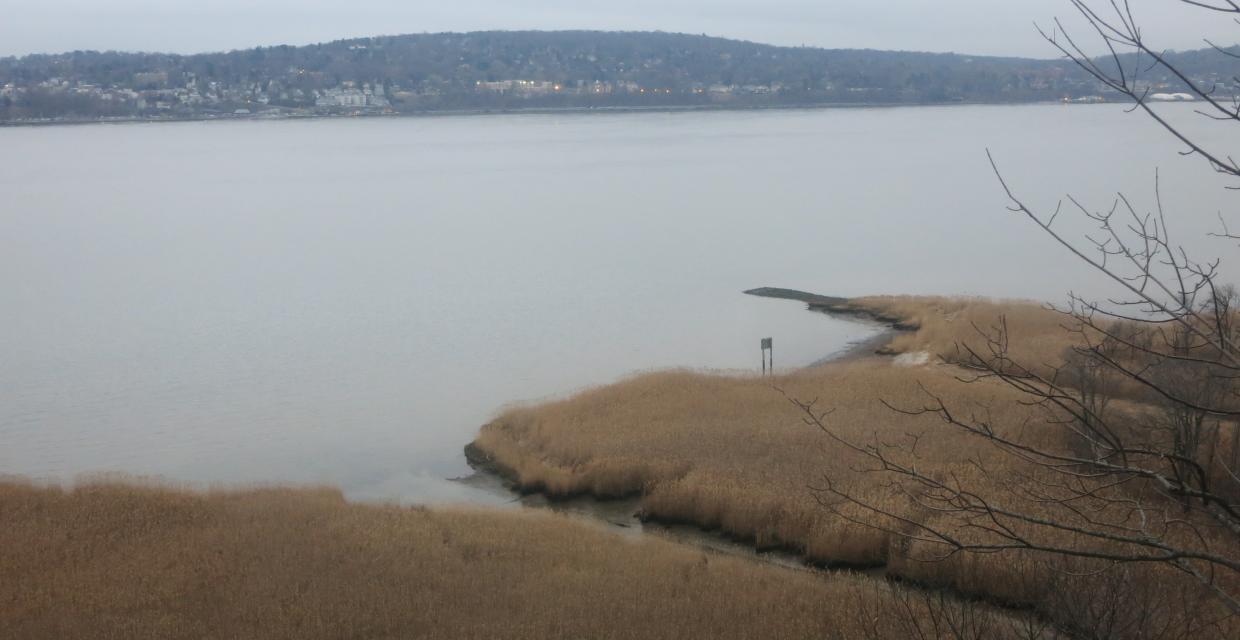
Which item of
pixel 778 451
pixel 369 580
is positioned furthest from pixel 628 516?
pixel 369 580

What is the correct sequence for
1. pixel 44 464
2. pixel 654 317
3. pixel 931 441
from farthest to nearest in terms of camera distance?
pixel 654 317
pixel 44 464
pixel 931 441

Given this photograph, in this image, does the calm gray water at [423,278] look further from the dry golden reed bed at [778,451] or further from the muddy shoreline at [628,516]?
the dry golden reed bed at [778,451]

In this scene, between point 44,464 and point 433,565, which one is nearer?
point 433,565

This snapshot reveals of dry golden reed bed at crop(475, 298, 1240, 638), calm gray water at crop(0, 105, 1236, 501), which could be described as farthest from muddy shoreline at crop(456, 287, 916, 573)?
calm gray water at crop(0, 105, 1236, 501)

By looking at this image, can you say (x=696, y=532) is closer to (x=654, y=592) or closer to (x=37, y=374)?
(x=654, y=592)

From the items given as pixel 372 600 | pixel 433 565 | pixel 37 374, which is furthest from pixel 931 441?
pixel 37 374

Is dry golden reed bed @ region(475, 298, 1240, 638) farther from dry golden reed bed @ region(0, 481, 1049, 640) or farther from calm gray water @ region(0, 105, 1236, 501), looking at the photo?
calm gray water @ region(0, 105, 1236, 501)

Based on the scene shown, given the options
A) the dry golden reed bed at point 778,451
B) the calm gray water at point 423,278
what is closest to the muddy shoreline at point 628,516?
the dry golden reed bed at point 778,451
